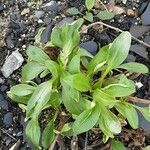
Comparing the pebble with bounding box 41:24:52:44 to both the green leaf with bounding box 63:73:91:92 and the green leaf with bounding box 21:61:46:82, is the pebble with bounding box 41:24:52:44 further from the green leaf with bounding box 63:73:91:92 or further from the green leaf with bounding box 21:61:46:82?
the green leaf with bounding box 63:73:91:92

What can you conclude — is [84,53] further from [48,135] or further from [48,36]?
[48,135]

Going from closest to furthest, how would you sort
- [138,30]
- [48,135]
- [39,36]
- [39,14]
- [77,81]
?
[77,81], [48,135], [39,36], [138,30], [39,14]

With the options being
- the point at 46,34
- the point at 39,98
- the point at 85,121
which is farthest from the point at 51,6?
the point at 85,121

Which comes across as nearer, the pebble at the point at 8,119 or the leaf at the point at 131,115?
the leaf at the point at 131,115

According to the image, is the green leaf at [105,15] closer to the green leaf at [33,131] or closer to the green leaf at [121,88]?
the green leaf at [121,88]

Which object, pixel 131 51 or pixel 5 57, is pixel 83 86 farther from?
pixel 5 57

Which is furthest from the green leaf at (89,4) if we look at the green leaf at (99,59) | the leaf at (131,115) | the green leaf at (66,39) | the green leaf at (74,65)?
the leaf at (131,115)

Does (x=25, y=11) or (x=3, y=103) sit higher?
(x=25, y=11)
